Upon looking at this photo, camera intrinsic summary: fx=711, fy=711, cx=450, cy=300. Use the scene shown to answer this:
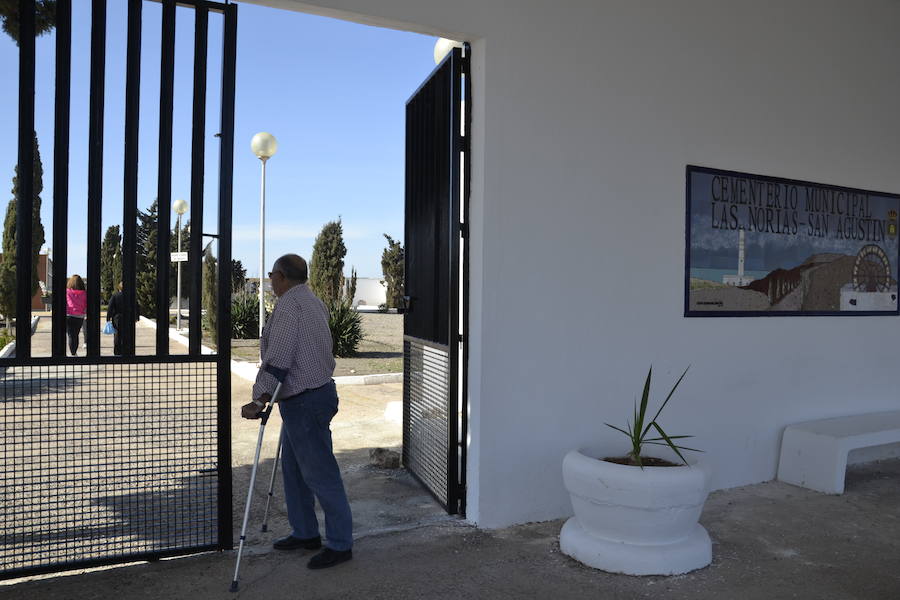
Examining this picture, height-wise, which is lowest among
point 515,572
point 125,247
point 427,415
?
point 515,572

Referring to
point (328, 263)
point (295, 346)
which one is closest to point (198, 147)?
point (295, 346)

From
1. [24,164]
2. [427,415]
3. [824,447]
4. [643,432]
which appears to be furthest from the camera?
[824,447]

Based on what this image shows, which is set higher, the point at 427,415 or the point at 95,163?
the point at 95,163

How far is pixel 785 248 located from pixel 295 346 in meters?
4.10

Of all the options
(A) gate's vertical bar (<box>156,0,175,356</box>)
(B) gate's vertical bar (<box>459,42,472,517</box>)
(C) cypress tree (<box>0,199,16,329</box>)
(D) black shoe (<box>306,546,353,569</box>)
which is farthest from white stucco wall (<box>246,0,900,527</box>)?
(C) cypress tree (<box>0,199,16,329</box>)

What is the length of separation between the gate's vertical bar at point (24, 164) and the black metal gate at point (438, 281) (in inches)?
91.7

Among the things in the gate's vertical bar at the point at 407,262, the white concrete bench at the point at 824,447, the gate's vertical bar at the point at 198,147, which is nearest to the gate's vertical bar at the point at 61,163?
the gate's vertical bar at the point at 198,147

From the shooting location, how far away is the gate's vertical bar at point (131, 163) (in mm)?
3691

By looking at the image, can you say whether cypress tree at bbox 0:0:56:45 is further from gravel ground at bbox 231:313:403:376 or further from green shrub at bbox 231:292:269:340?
green shrub at bbox 231:292:269:340

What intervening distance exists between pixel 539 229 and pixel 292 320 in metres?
1.74

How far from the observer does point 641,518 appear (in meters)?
3.79

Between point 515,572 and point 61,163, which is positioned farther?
point 515,572

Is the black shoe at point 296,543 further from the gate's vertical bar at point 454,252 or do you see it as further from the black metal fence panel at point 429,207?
the black metal fence panel at point 429,207

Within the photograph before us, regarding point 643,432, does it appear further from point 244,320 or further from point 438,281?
point 244,320
